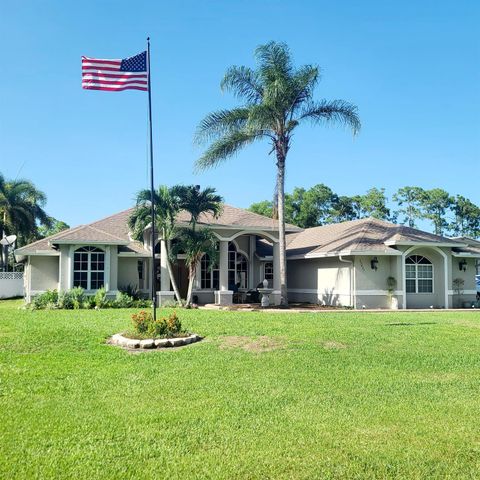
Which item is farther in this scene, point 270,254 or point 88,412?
point 270,254

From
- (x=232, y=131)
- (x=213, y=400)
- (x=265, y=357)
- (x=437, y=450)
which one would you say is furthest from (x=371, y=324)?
(x=232, y=131)

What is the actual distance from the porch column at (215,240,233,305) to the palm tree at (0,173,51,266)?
19798 mm

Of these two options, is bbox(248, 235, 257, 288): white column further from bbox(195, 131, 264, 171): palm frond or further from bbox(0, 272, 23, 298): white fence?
bbox(0, 272, 23, 298): white fence

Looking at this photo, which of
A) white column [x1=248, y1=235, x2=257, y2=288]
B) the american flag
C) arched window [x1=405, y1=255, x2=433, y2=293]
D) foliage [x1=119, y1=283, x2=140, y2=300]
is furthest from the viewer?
white column [x1=248, y1=235, x2=257, y2=288]

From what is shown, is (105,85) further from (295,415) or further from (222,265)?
(222,265)

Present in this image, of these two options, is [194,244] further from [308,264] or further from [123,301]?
[308,264]

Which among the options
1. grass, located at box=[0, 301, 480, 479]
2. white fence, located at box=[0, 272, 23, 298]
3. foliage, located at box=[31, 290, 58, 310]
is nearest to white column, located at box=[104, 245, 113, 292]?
foliage, located at box=[31, 290, 58, 310]

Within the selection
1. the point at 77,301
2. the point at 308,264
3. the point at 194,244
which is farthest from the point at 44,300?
the point at 308,264

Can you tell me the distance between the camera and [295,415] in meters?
6.21

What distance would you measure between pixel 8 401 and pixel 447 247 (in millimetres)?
21350

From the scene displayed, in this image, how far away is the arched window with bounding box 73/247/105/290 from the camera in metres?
22.3

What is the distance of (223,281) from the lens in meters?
23.6

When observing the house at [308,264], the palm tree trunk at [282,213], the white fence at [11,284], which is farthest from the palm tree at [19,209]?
the palm tree trunk at [282,213]

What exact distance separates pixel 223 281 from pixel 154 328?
12.1 meters
